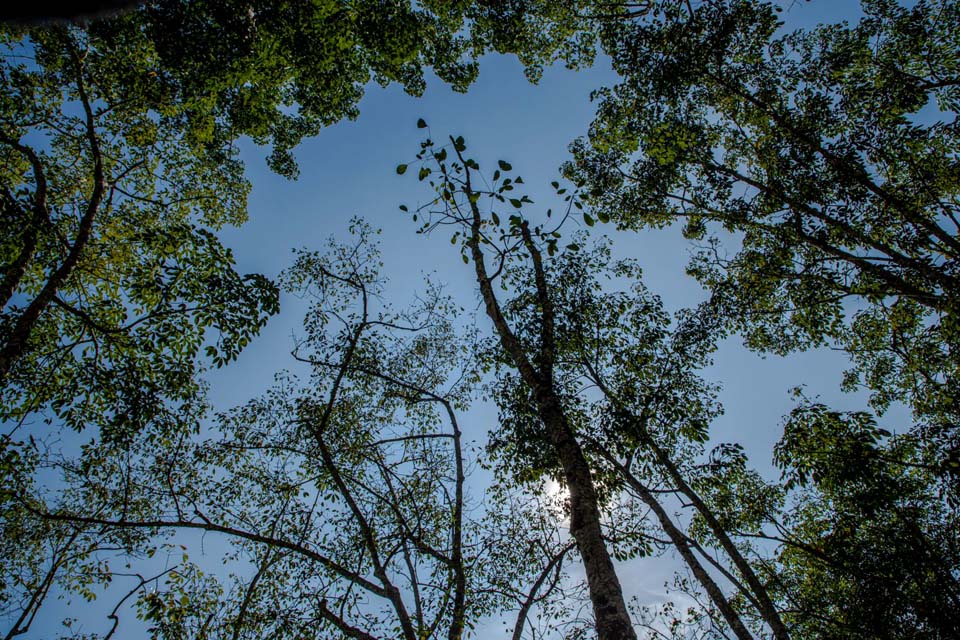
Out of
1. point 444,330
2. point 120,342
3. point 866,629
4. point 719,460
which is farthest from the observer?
point 444,330

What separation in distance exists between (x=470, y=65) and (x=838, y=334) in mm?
15494

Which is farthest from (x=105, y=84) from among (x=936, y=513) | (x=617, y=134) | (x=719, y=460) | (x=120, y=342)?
(x=936, y=513)

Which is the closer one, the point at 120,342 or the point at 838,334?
the point at 120,342

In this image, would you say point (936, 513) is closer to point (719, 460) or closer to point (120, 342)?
point (719, 460)

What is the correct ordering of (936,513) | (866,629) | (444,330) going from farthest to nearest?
1. (444,330)
2. (936,513)
3. (866,629)

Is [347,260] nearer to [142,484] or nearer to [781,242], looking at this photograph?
[142,484]

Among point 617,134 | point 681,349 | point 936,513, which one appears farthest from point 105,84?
point 936,513

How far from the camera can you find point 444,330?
12641 mm

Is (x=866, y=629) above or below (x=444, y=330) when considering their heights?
below

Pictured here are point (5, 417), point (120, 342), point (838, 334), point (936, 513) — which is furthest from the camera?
point (838, 334)

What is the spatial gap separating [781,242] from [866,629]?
1058 centimetres

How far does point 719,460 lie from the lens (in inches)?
420

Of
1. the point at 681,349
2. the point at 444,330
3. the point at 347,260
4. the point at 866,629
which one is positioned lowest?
the point at 866,629

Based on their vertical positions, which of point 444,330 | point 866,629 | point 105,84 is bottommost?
point 866,629
